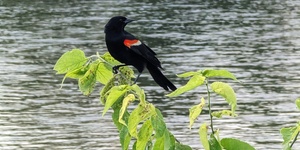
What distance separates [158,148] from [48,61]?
30.4m

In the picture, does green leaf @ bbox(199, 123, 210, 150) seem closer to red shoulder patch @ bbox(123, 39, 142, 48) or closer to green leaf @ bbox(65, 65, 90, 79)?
green leaf @ bbox(65, 65, 90, 79)

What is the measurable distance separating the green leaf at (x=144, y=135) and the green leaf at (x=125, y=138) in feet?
0.18

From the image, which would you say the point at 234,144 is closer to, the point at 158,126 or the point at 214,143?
the point at 214,143

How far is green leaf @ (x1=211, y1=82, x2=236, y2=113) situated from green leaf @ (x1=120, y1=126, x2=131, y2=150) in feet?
0.94

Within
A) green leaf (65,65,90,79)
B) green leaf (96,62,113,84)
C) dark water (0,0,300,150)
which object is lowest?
dark water (0,0,300,150)

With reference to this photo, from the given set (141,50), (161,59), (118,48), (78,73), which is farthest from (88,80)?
(161,59)

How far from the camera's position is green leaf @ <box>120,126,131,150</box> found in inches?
83.5

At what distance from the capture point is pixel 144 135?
204 centimetres

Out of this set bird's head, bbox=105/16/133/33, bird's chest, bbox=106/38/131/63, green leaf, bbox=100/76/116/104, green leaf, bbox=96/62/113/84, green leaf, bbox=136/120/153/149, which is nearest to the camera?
green leaf, bbox=136/120/153/149

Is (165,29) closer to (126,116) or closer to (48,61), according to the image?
(48,61)

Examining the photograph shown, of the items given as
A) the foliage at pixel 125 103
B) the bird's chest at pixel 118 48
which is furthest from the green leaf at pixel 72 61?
the bird's chest at pixel 118 48

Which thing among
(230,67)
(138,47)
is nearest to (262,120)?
(230,67)

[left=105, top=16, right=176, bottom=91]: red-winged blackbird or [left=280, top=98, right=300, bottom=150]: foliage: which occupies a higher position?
[left=280, top=98, right=300, bottom=150]: foliage

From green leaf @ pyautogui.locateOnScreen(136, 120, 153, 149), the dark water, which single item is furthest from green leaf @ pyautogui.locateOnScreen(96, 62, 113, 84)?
the dark water
